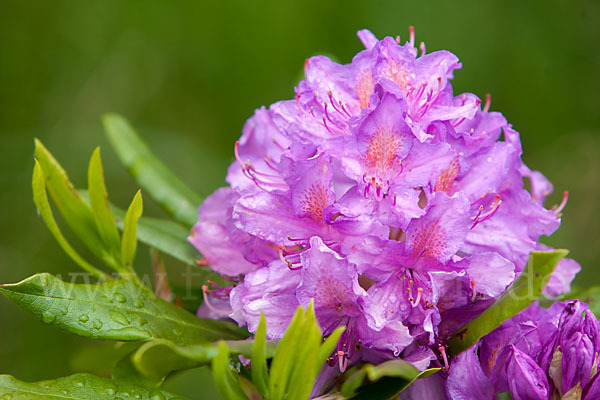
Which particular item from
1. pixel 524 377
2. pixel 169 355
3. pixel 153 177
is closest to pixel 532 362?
pixel 524 377

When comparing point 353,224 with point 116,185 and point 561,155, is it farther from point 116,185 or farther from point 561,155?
point 561,155

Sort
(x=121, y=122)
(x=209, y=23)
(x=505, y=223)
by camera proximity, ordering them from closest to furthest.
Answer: (x=505, y=223) → (x=121, y=122) → (x=209, y=23)

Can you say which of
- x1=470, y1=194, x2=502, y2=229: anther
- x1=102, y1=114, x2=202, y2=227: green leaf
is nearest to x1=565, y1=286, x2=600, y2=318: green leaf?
x1=470, y1=194, x2=502, y2=229: anther

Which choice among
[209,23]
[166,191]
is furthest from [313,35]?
[166,191]

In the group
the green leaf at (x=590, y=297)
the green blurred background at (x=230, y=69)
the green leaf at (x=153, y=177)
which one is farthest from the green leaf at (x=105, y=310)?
the green blurred background at (x=230, y=69)

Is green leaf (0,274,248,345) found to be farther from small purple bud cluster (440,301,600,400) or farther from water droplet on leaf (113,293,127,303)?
small purple bud cluster (440,301,600,400)

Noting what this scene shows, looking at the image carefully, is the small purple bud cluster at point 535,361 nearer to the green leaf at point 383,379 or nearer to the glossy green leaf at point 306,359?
the green leaf at point 383,379
